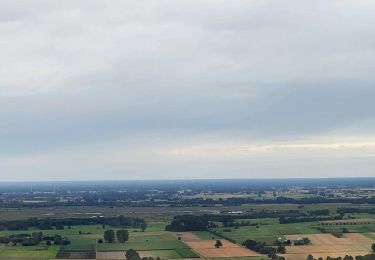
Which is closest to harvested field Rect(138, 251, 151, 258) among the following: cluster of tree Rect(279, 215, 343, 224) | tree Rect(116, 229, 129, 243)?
tree Rect(116, 229, 129, 243)

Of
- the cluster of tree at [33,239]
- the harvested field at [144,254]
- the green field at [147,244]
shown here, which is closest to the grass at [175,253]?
the harvested field at [144,254]

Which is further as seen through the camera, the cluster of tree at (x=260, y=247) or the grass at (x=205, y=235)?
the grass at (x=205, y=235)

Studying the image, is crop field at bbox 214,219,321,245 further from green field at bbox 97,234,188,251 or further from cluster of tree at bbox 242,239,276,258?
green field at bbox 97,234,188,251

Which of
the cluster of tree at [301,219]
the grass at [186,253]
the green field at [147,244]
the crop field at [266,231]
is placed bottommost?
the grass at [186,253]

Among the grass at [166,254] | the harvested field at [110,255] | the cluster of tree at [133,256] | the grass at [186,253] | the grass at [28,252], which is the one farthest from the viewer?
the grass at [28,252]

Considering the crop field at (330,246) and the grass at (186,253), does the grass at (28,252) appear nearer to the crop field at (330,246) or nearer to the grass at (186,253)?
the grass at (186,253)

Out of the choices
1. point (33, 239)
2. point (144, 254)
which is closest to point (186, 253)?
point (144, 254)

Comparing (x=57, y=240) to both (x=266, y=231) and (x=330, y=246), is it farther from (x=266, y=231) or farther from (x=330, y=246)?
(x=330, y=246)
